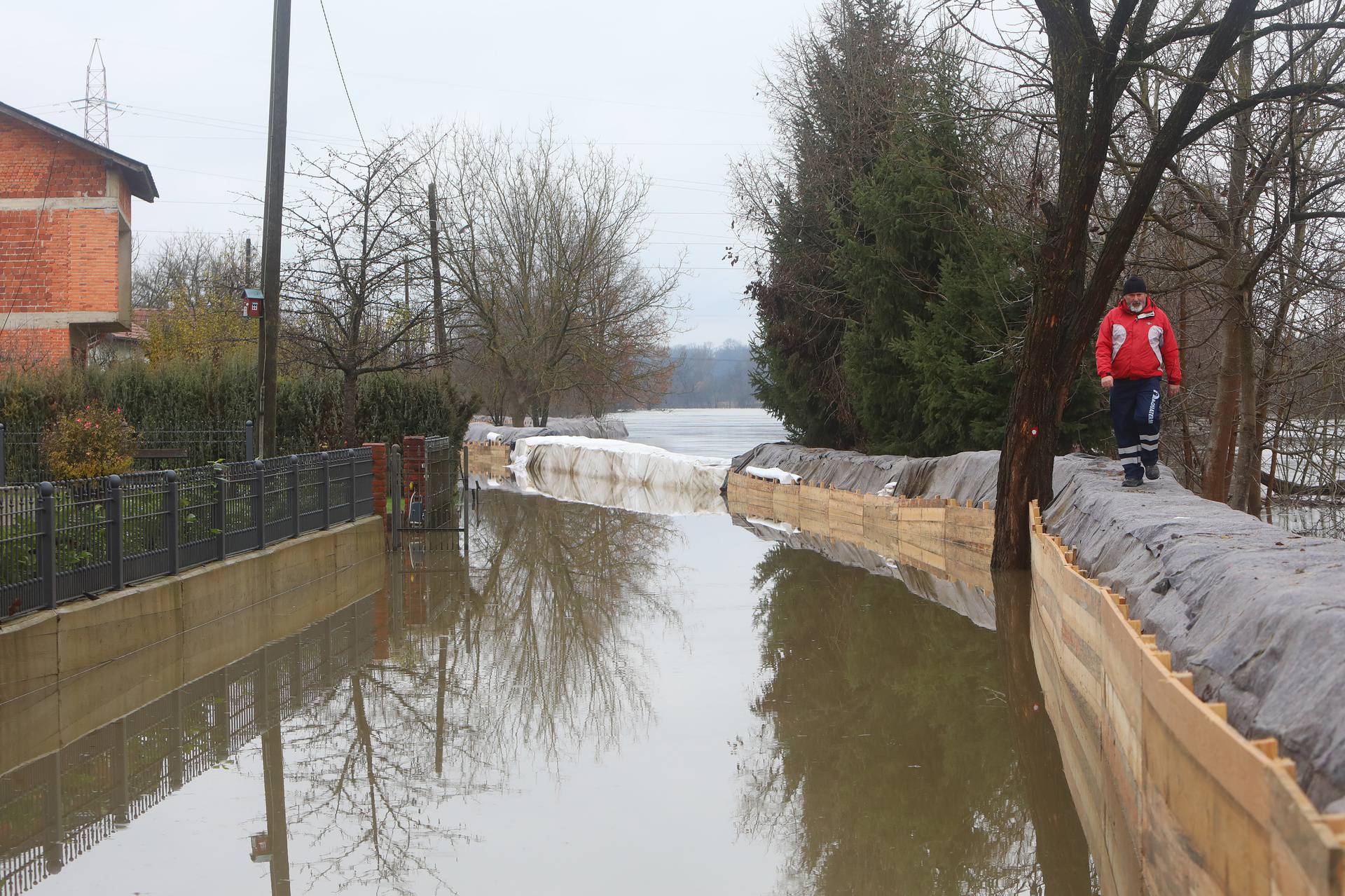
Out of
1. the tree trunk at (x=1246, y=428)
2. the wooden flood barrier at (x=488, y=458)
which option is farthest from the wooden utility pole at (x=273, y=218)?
the wooden flood barrier at (x=488, y=458)

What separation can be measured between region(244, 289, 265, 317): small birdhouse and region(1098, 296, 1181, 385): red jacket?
34.5 ft

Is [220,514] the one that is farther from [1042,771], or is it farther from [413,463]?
[1042,771]

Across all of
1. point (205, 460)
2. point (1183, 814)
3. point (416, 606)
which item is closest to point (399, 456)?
point (416, 606)

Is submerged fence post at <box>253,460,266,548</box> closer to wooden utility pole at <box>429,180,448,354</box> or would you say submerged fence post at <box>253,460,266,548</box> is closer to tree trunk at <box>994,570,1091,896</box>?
tree trunk at <box>994,570,1091,896</box>

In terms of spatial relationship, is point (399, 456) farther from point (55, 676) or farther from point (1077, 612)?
point (1077, 612)

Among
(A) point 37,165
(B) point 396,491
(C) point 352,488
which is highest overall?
(A) point 37,165

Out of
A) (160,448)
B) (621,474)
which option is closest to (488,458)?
(621,474)

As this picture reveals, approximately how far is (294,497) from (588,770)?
7.56 metres

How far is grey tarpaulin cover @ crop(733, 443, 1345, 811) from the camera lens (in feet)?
12.2

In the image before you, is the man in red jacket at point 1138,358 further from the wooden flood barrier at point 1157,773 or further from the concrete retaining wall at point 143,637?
the concrete retaining wall at point 143,637

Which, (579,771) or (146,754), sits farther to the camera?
(146,754)

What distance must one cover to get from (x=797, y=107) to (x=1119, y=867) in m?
23.6

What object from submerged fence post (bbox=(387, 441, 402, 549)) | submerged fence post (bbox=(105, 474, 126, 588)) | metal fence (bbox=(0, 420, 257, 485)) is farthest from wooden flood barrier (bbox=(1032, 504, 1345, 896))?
metal fence (bbox=(0, 420, 257, 485))

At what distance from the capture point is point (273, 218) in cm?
1620
